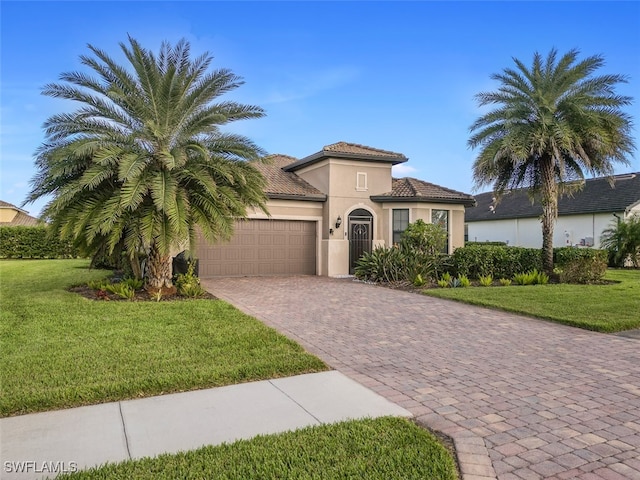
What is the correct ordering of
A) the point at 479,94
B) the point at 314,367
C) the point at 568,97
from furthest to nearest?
1. the point at 479,94
2. the point at 568,97
3. the point at 314,367

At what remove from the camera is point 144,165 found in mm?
10055

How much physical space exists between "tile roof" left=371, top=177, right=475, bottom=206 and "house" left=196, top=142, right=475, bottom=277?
0.04 metres

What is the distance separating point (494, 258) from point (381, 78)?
764 cm

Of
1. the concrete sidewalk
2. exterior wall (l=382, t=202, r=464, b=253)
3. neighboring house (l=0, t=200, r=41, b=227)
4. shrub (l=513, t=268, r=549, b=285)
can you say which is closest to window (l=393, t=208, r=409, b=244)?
exterior wall (l=382, t=202, r=464, b=253)

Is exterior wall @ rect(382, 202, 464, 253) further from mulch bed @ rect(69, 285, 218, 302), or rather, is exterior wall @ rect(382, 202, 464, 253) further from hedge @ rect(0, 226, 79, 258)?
hedge @ rect(0, 226, 79, 258)

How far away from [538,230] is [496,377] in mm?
26705

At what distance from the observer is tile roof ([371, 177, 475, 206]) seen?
17766 millimetres

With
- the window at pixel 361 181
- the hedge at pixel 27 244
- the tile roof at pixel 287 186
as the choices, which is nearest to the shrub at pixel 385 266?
the window at pixel 361 181

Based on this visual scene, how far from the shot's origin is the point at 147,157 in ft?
34.1

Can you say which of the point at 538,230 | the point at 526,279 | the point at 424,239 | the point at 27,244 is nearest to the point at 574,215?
the point at 538,230

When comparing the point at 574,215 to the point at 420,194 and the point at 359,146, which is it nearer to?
the point at 420,194

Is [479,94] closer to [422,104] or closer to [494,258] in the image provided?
[422,104]

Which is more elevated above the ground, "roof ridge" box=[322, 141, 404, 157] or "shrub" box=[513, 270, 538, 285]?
"roof ridge" box=[322, 141, 404, 157]

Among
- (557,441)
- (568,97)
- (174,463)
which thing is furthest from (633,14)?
(174,463)
